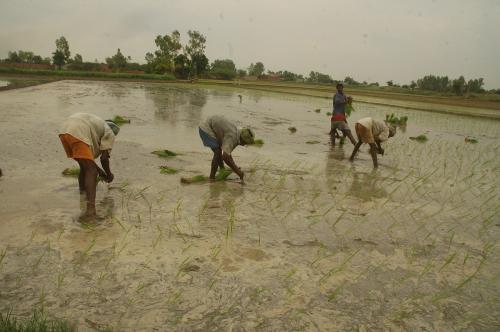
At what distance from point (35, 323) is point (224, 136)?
3330 millimetres

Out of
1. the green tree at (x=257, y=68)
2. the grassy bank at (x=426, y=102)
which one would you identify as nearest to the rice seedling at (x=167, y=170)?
the grassy bank at (x=426, y=102)

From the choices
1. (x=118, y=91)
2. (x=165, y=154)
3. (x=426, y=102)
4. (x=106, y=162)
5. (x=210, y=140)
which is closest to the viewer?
(x=106, y=162)

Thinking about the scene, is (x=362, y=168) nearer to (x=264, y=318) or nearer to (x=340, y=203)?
(x=340, y=203)

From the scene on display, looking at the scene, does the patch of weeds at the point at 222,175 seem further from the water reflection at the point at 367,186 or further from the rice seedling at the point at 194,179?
the water reflection at the point at 367,186

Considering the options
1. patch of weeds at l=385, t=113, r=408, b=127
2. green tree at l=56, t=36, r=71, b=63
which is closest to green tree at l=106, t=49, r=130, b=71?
green tree at l=56, t=36, r=71, b=63

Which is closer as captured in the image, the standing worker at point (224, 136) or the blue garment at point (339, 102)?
the standing worker at point (224, 136)

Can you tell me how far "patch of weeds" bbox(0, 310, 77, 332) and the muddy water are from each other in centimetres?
8

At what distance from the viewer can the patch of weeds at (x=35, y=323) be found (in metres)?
2.06

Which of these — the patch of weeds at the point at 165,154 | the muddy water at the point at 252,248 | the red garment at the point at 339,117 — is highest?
the red garment at the point at 339,117

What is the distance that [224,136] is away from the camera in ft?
16.7

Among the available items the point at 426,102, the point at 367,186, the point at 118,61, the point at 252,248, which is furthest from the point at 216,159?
the point at 118,61

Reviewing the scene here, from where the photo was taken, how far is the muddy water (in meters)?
2.55

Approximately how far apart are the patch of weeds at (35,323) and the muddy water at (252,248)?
8cm

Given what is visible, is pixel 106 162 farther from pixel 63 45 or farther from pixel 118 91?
pixel 63 45
